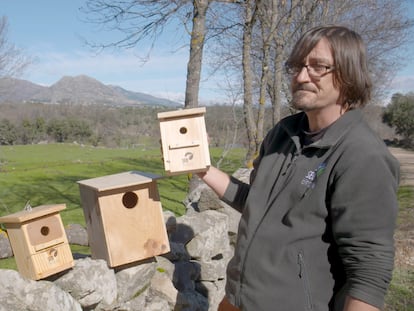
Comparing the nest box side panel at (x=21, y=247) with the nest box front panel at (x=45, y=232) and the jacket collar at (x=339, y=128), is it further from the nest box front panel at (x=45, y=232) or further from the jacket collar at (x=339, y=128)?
the jacket collar at (x=339, y=128)

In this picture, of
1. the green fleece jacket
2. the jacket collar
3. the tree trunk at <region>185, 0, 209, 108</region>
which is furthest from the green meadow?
the jacket collar

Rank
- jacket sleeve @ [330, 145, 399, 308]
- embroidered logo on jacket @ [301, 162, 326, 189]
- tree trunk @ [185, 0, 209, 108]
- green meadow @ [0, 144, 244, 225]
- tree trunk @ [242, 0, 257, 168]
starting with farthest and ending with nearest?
green meadow @ [0, 144, 244, 225], tree trunk @ [242, 0, 257, 168], tree trunk @ [185, 0, 209, 108], embroidered logo on jacket @ [301, 162, 326, 189], jacket sleeve @ [330, 145, 399, 308]

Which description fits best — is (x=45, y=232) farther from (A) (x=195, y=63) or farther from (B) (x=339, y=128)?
→ (A) (x=195, y=63)

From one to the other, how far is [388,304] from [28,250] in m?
3.90

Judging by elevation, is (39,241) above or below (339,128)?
below

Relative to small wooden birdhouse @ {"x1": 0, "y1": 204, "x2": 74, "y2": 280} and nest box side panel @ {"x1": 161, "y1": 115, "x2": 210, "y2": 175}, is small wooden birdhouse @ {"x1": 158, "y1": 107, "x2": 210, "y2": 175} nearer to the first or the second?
nest box side panel @ {"x1": 161, "y1": 115, "x2": 210, "y2": 175}

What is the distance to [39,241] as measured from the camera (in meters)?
2.50

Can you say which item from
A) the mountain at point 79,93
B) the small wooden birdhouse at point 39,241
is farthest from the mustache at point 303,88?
the mountain at point 79,93

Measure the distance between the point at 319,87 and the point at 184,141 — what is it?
945 mm

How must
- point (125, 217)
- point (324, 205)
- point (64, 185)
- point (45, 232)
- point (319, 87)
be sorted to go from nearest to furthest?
point (324, 205) → point (319, 87) → point (45, 232) → point (125, 217) → point (64, 185)

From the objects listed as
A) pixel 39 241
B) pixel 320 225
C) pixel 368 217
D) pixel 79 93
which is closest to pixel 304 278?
pixel 320 225

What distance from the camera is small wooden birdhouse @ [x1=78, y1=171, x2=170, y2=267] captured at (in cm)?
268

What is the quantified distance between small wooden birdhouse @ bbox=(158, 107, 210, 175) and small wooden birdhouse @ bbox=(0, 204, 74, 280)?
2.54ft

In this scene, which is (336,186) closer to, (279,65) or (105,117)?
(279,65)
